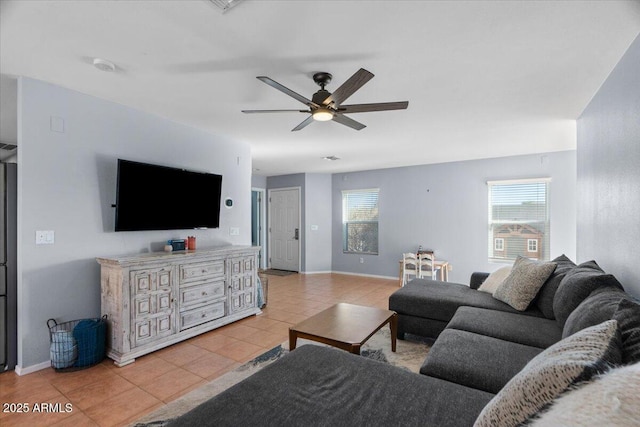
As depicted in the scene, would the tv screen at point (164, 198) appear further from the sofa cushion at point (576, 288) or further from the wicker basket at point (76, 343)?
the sofa cushion at point (576, 288)

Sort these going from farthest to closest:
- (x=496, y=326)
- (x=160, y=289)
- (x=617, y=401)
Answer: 1. (x=160, y=289)
2. (x=496, y=326)
3. (x=617, y=401)

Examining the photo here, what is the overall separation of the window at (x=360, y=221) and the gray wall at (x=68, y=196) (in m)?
4.47

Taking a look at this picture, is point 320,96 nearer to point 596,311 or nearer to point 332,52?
point 332,52

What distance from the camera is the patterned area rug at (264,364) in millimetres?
1945

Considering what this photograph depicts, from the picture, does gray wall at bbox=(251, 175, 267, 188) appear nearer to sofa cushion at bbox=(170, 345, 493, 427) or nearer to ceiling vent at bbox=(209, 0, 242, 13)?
ceiling vent at bbox=(209, 0, 242, 13)

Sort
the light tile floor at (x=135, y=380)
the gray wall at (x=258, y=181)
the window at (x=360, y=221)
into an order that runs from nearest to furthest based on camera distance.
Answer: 1. the light tile floor at (x=135, y=380)
2. the window at (x=360, y=221)
3. the gray wall at (x=258, y=181)

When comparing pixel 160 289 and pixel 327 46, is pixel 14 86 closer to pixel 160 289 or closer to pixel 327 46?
pixel 160 289

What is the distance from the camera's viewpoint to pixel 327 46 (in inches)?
79.7

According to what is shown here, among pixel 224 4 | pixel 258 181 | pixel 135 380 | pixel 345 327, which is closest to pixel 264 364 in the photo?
pixel 345 327

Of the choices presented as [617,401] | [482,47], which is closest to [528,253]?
[482,47]

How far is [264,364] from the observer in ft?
8.57

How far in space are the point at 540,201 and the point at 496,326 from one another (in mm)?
4142

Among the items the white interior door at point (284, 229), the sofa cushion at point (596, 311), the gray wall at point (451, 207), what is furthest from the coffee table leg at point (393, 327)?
the white interior door at point (284, 229)

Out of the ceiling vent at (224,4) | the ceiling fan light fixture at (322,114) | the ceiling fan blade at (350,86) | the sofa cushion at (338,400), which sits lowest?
the sofa cushion at (338,400)
